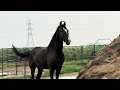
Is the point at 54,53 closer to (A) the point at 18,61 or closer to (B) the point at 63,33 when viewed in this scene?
(B) the point at 63,33

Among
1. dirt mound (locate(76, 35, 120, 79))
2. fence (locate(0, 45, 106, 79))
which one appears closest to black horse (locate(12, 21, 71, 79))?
dirt mound (locate(76, 35, 120, 79))

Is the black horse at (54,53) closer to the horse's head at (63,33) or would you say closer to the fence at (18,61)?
the horse's head at (63,33)

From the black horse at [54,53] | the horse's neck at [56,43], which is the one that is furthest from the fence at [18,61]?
the horse's neck at [56,43]

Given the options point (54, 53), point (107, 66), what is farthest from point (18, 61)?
point (107, 66)

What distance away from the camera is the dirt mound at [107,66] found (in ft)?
15.4

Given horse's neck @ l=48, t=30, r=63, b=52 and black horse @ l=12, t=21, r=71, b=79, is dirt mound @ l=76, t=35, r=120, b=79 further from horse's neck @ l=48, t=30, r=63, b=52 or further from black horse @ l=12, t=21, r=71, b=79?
horse's neck @ l=48, t=30, r=63, b=52

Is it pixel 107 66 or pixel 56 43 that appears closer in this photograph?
pixel 107 66

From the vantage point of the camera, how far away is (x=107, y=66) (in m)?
5.14

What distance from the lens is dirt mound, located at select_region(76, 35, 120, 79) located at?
185 inches
